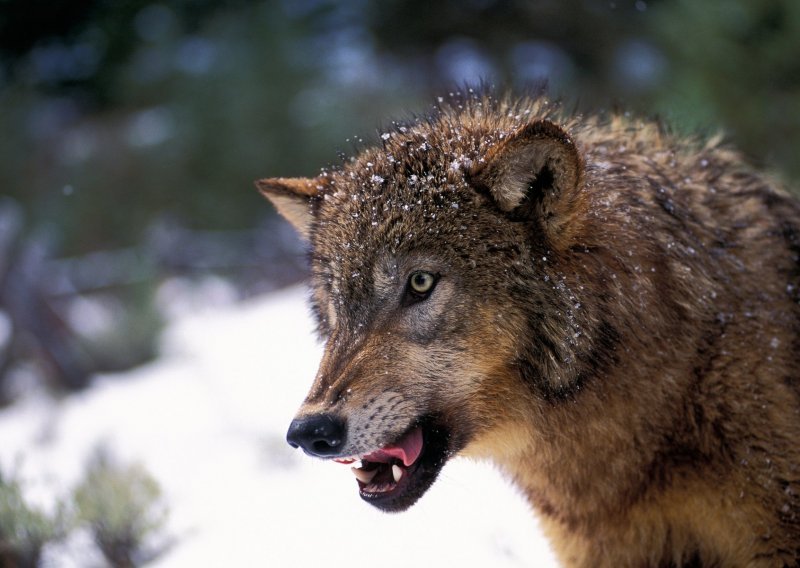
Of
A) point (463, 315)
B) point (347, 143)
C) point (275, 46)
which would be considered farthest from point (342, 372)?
point (275, 46)

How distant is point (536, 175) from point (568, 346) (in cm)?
59

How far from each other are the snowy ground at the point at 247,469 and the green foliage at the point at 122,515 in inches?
5.3

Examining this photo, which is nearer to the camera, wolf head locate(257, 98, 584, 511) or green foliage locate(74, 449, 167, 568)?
wolf head locate(257, 98, 584, 511)

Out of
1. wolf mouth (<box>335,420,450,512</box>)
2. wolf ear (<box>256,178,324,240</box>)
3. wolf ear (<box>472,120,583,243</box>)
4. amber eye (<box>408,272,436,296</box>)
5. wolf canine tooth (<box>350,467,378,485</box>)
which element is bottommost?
wolf canine tooth (<box>350,467,378,485</box>)

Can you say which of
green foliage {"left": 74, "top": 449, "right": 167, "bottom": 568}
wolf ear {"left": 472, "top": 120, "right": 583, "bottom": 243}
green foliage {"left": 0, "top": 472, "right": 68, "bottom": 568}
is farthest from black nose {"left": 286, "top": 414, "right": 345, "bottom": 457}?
green foliage {"left": 0, "top": 472, "right": 68, "bottom": 568}

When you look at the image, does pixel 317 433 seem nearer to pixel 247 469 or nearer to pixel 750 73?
pixel 247 469

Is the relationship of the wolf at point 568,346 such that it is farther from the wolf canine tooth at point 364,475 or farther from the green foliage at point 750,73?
the green foliage at point 750,73

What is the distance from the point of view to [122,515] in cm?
427

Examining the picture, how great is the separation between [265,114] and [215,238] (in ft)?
9.54

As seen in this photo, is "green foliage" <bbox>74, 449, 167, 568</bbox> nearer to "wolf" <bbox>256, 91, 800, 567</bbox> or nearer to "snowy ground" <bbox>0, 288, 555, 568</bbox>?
"snowy ground" <bbox>0, 288, 555, 568</bbox>

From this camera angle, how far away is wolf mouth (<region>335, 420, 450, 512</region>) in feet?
9.05

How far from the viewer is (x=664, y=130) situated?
3.69 m

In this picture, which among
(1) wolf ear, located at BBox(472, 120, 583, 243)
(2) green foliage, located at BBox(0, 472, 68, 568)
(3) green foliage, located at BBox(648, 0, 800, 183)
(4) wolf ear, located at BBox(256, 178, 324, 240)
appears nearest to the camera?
(1) wolf ear, located at BBox(472, 120, 583, 243)

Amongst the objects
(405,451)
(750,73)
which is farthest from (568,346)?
(750,73)
